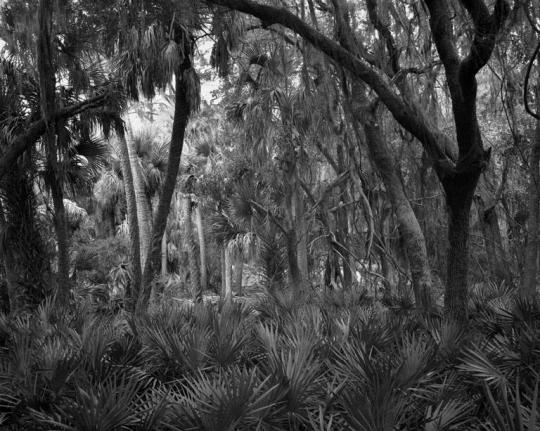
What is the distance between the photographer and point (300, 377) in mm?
3514

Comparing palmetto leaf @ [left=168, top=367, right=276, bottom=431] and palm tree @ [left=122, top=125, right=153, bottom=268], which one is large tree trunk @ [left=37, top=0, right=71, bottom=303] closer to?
palm tree @ [left=122, top=125, right=153, bottom=268]

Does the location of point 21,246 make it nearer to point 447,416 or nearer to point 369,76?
point 369,76

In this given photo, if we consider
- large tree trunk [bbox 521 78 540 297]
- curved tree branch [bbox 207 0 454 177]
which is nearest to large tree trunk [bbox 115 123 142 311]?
curved tree branch [bbox 207 0 454 177]

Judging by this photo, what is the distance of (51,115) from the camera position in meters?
9.48

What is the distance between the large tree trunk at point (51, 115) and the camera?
23.2ft

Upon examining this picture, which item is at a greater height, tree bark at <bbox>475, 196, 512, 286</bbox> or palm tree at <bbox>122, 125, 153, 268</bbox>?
palm tree at <bbox>122, 125, 153, 268</bbox>

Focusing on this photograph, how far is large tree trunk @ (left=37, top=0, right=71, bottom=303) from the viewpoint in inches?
278

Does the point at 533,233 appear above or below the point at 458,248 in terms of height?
above

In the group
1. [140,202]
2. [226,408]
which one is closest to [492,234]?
[226,408]

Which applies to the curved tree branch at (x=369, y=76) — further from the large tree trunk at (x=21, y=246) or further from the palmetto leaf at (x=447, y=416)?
the large tree trunk at (x=21, y=246)

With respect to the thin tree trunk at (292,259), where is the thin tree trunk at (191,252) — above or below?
above

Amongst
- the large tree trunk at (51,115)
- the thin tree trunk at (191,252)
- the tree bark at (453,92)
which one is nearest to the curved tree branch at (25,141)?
the large tree trunk at (51,115)

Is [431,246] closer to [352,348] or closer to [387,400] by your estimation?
[352,348]

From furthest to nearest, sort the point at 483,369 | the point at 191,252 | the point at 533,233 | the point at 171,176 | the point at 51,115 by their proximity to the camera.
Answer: the point at 191,252
the point at 171,176
the point at 51,115
the point at 533,233
the point at 483,369
